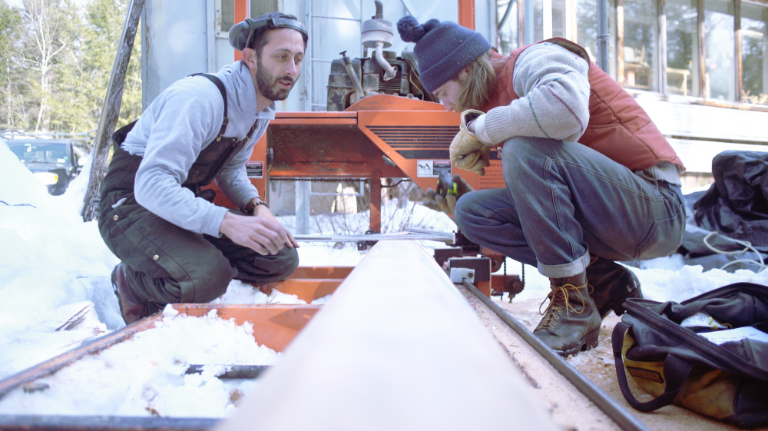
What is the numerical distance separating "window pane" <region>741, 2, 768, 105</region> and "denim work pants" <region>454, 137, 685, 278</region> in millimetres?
9314

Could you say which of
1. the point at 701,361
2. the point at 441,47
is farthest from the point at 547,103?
the point at 701,361

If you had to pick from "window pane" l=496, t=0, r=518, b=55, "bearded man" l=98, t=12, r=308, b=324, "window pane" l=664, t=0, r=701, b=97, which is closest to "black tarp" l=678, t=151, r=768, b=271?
"bearded man" l=98, t=12, r=308, b=324

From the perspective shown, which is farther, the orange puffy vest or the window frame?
the window frame

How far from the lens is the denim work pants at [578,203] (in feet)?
4.57

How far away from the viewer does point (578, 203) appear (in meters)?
1.44

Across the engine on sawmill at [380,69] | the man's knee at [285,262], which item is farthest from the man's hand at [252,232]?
the engine on sawmill at [380,69]

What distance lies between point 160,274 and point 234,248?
40 centimetres

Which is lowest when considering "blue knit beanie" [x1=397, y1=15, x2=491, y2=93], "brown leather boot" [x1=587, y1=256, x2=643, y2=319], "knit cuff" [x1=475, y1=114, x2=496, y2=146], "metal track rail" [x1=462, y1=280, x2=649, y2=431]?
"brown leather boot" [x1=587, y1=256, x2=643, y2=319]

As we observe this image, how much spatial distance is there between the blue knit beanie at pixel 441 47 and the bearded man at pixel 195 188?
0.54 m

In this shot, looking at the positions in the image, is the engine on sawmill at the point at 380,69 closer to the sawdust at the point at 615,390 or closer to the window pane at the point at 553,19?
the sawdust at the point at 615,390

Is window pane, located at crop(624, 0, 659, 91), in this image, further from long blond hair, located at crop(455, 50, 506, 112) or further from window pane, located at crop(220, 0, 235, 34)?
long blond hair, located at crop(455, 50, 506, 112)

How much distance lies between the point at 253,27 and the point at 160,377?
1.42 m

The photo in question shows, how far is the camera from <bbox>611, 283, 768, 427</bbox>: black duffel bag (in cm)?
95

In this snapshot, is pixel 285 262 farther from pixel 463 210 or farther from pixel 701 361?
pixel 701 361
